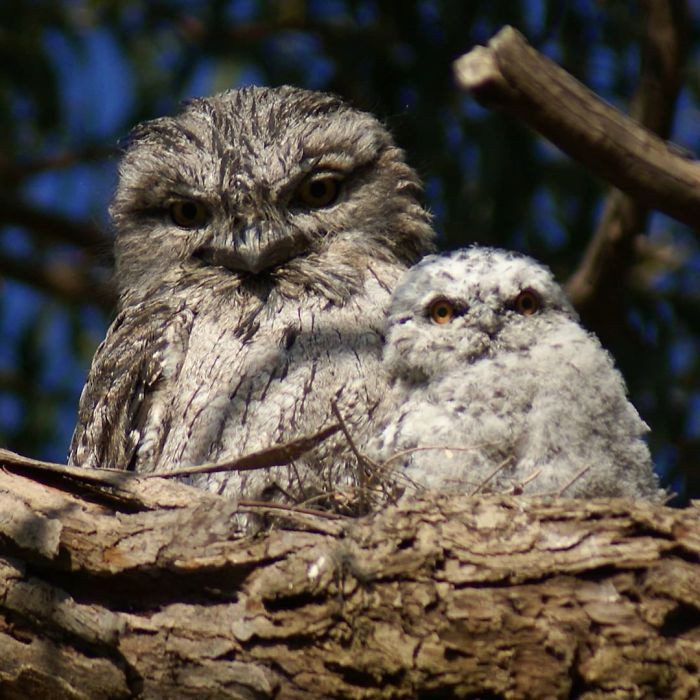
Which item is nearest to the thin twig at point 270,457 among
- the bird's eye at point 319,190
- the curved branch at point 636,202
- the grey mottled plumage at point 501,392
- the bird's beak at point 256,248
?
the grey mottled plumage at point 501,392

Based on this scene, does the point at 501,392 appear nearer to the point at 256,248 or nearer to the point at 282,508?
the point at 282,508

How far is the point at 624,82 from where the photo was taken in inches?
186

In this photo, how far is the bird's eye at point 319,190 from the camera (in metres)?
3.29

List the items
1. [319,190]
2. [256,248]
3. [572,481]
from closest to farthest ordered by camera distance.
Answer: [572,481]
[256,248]
[319,190]

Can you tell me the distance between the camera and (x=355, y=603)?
7.45 ft

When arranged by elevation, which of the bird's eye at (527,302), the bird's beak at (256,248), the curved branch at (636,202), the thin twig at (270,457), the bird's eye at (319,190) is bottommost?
the thin twig at (270,457)

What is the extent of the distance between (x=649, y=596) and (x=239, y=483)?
37.6 inches

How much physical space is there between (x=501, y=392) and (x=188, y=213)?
1040mm

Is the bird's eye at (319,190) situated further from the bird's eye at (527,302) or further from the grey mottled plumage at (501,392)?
the bird's eye at (527,302)

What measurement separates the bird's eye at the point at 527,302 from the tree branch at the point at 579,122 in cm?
33

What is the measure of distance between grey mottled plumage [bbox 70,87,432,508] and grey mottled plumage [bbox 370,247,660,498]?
0.15 m

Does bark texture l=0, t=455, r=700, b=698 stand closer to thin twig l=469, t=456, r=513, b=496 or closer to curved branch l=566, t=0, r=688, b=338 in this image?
thin twig l=469, t=456, r=513, b=496

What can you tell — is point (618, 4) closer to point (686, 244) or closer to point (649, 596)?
point (686, 244)

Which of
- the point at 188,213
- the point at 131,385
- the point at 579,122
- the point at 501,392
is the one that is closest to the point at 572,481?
the point at 501,392
